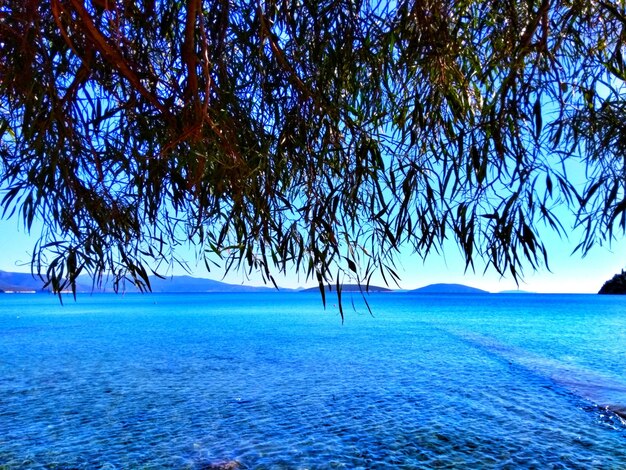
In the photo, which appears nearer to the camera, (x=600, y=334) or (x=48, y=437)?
(x=48, y=437)

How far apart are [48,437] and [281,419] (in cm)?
390

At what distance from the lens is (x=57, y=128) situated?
2979 millimetres

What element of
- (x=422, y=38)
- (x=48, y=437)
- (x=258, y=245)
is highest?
(x=422, y=38)

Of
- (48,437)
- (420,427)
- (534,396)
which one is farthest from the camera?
(534,396)

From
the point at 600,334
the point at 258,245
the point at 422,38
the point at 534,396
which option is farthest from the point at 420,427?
the point at 600,334

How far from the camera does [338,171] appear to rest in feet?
9.80

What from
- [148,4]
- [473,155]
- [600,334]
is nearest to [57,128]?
[148,4]

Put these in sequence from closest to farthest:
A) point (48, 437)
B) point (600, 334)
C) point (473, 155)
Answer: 1. point (473, 155)
2. point (48, 437)
3. point (600, 334)

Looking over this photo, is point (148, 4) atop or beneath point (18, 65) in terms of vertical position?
atop

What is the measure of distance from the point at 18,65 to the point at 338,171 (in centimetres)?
177

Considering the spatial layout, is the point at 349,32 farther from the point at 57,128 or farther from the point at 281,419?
the point at 281,419

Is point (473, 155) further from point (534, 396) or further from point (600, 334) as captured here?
point (600, 334)

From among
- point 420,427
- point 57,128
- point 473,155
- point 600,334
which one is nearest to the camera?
point 473,155

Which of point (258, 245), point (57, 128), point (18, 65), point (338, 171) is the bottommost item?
point (258, 245)
